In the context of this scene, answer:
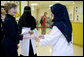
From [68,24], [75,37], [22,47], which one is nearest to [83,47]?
[75,37]

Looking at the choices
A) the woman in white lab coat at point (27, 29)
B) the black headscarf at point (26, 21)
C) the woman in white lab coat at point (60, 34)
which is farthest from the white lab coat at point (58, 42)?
the black headscarf at point (26, 21)

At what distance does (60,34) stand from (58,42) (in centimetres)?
12

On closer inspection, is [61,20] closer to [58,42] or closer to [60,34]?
[60,34]

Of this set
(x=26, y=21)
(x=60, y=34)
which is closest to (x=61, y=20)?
(x=60, y=34)

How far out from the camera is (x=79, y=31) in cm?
559

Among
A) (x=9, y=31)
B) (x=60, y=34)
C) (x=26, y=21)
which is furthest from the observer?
(x=26, y=21)

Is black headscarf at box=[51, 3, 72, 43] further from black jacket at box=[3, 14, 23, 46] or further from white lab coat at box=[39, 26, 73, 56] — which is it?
black jacket at box=[3, 14, 23, 46]

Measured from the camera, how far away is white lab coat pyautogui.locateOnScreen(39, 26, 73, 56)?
5.89 feet

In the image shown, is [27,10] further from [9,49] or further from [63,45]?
[63,45]

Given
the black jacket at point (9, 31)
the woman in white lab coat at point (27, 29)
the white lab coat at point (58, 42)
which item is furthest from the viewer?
the woman in white lab coat at point (27, 29)

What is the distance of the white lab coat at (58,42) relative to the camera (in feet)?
5.89

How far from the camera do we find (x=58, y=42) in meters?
1.84

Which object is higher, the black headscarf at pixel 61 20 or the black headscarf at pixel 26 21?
the black headscarf at pixel 61 20

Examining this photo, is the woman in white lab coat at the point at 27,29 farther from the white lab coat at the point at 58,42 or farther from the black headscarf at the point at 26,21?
the white lab coat at the point at 58,42
